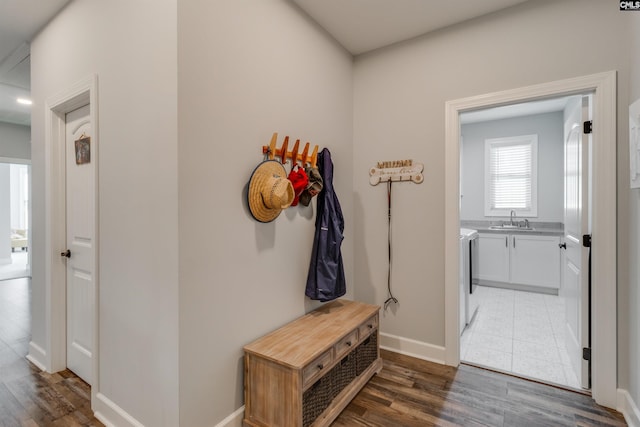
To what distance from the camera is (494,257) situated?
194 inches

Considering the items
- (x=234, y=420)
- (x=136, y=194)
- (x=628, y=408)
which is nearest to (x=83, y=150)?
(x=136, y=194)

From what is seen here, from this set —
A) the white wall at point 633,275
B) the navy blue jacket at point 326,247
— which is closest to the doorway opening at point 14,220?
the navy blue jacket at point 326,247

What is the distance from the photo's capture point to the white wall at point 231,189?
1487mm

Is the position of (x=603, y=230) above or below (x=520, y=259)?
above

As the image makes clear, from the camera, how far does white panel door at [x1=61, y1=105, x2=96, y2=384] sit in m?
2.17

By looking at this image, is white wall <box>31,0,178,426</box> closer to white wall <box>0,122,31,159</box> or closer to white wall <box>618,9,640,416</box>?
white wall <box>618,9,640,416</box>

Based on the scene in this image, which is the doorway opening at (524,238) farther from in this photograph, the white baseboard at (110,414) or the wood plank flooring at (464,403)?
the white baseboard at (110,414)

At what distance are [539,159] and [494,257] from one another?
5.89 feet

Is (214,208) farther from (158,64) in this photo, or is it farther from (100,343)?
(100,343)

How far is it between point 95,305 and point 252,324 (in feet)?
3.24

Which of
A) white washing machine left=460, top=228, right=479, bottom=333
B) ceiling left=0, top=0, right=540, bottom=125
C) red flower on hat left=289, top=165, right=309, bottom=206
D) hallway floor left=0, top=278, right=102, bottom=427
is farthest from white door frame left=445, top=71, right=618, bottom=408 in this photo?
hallway floor left=0, top=278, right=102, bottom=427

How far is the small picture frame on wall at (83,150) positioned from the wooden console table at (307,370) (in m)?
1.79

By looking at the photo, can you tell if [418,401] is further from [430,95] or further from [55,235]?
[55,235]

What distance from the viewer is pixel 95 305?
1.88 meters
